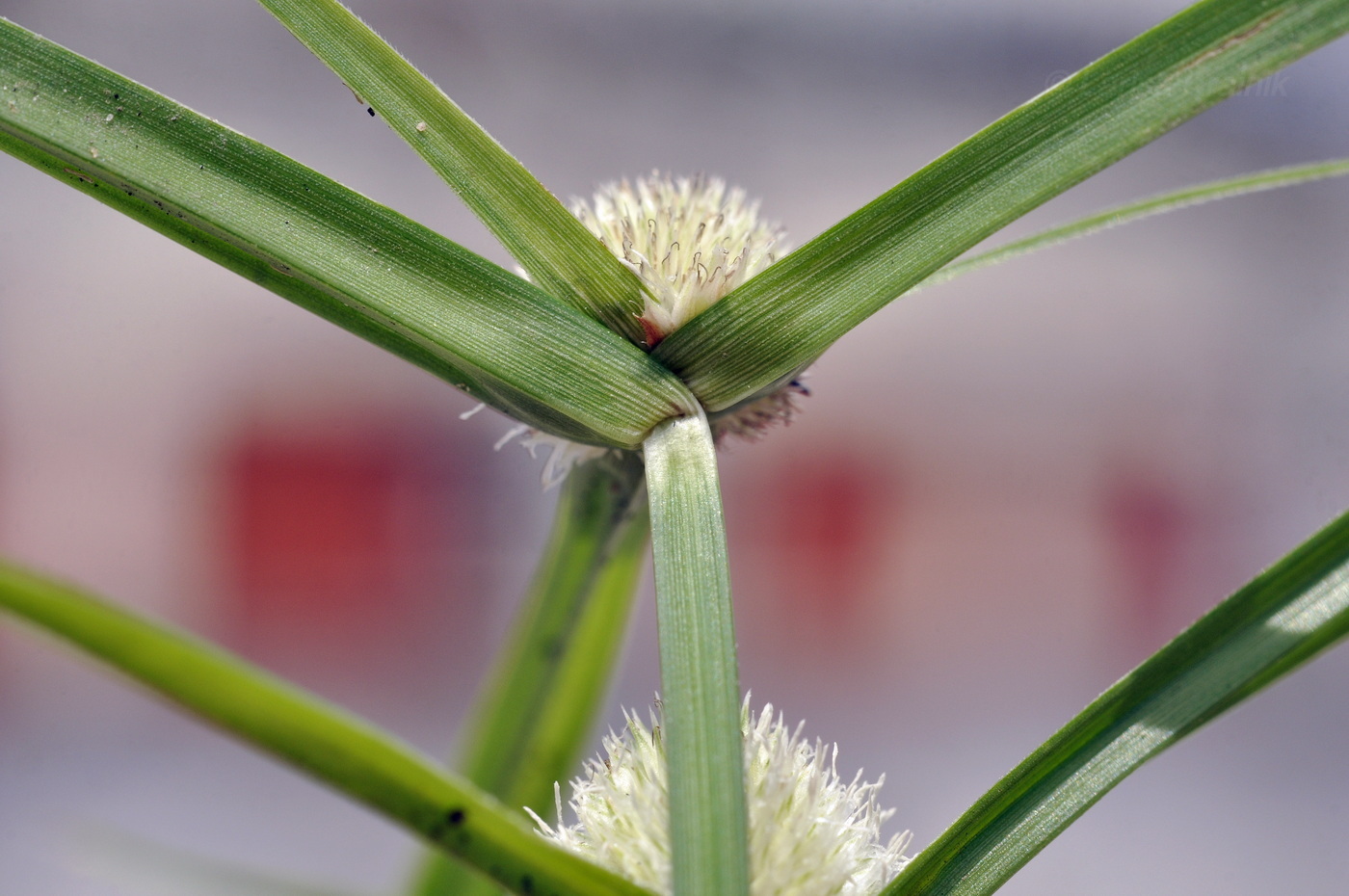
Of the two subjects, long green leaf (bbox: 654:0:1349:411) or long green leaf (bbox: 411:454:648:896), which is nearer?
long green leaf (bbox: 654:0:1349:411)

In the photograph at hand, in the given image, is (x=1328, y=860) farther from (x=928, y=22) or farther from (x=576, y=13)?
(x=576, y=13)

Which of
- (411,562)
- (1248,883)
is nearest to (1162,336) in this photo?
(1248,883)

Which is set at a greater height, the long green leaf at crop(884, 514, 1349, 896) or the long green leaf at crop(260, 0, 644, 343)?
the long green leaf at crop(260, 0, 644, 343)

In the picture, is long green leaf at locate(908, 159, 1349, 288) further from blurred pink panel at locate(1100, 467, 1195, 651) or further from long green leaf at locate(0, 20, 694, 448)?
blurred pink panel at locate(1100, 467, 1195, 651)

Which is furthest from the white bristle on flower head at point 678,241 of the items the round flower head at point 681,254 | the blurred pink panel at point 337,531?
the blurred pink panel at point 337,531

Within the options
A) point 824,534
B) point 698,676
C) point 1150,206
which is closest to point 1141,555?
point 824,534

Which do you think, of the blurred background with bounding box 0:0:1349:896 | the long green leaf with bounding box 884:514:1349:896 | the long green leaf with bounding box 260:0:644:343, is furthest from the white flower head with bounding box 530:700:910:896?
the blurred background with bounding box 0:0:1349:896

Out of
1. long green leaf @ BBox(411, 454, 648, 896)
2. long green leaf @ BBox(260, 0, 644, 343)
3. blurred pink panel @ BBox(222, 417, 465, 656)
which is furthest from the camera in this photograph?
blurred pink panel @ BBox(222, 417, 465, 656)
